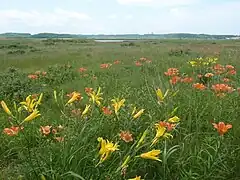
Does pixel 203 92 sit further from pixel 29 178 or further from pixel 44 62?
pixel 44 62

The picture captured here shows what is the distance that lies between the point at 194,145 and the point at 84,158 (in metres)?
A: 1.16

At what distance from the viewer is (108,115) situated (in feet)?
11.0

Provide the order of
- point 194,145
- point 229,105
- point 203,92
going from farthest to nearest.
Answer: point 203,92 → point 229,105 → point 194,145

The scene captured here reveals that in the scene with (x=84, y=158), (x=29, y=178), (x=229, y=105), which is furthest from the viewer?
(x=229, y=105)

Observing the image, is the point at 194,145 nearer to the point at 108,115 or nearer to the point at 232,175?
the point at 232,175

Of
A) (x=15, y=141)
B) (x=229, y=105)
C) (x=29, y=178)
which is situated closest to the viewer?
(x=29, y=178)

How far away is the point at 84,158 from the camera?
2.62m

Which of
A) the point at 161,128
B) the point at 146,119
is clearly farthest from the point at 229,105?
the point at 161,128

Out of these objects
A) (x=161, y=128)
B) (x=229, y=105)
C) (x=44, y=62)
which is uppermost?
(x=161, y=128)

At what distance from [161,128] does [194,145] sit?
103 cm

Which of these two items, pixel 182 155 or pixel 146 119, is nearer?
pixel 182 155

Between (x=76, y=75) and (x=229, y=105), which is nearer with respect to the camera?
(x=229, y=105)

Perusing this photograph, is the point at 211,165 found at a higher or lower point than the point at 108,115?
lower

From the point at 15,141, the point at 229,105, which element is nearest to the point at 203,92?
the point at 229,105
